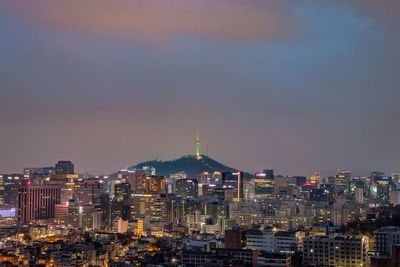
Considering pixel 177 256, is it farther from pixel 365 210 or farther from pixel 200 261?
pixel 365 210

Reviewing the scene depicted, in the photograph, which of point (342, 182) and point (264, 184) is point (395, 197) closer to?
point (342, 182)

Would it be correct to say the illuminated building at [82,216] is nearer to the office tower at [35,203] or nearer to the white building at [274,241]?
the office tower at [35,203]

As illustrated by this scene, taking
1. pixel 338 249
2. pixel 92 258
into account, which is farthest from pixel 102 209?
pixel 338 249

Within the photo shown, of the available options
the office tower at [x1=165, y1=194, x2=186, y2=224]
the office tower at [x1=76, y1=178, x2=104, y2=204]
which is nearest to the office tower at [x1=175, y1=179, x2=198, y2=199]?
the office tower at [x1=76, y1=178, x2=104, y2=204]

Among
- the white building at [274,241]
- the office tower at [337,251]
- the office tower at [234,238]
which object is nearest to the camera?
the office tower at [337,251]

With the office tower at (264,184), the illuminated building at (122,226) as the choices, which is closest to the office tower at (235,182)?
the office tower at (264,184)

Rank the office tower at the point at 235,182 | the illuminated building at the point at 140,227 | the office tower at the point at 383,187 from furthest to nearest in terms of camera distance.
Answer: the office tower at the point at 235,182 < the office tower at the point at 383,187 < the illuminated building at the point at 140,227
